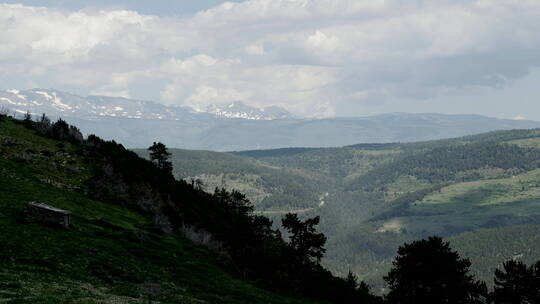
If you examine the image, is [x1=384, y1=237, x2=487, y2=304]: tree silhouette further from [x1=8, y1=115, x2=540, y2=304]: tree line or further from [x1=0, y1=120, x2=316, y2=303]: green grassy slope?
[x1=0, y1=120, x2=316, y2=303]: green grassy slope

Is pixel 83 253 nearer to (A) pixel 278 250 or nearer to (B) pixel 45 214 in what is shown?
(B) pixel 45 214

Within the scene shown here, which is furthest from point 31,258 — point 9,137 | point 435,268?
point 435,268

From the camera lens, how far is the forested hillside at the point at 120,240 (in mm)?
33812

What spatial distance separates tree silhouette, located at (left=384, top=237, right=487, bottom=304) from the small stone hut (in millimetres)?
38444

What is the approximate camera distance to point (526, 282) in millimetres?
55781

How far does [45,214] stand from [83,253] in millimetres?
6873

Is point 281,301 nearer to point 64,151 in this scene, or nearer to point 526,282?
point 526,282

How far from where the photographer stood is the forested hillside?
111 ft

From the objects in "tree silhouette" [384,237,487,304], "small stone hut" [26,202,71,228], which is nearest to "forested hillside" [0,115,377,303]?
"small stone hut" [26,202,71,228]

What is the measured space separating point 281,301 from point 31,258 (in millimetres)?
22478

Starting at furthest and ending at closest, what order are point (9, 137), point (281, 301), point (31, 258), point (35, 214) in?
point (9, 137)
point (281, 301)
point (35, 214)
point (31, 258)

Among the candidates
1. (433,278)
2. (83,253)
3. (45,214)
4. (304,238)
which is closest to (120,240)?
(45,214)

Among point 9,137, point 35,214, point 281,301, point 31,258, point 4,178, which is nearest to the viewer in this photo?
point 31,258

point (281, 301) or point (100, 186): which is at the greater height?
point (100, 186)
